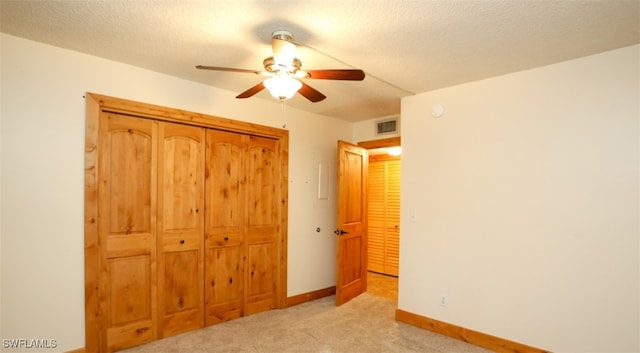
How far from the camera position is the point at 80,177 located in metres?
2.52

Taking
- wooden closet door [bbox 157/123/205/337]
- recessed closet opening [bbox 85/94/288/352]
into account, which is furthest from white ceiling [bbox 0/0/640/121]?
wooden closet door [bbox 157/123/205/337]

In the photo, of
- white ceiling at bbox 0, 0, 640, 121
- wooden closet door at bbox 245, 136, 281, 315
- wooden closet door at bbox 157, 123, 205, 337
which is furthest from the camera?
wooden closet door at bbox 245, 136, 281, 315

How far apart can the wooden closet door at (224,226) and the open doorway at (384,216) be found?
2.40 m

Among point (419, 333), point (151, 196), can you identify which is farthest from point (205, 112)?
point (419, 333)

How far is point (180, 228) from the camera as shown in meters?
3.07

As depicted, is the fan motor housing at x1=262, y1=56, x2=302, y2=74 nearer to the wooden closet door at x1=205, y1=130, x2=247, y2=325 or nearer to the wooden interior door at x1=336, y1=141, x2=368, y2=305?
the wooden closet door at x1=205, y1=130, x2=247, y2=325

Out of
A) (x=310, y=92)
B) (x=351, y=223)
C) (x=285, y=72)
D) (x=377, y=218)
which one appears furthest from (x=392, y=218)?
(x=285, y=72)

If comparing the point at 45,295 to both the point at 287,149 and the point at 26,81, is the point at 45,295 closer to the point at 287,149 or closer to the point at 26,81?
the point at 26,81

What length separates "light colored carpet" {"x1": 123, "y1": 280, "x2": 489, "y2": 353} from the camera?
9.15 feet

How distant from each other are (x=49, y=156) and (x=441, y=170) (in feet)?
11.3

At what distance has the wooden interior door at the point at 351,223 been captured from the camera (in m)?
3.96

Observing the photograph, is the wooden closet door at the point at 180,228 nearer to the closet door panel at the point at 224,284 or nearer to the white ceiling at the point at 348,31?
the closet door panel at the point at 224,284

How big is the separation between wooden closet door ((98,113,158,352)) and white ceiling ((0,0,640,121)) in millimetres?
646

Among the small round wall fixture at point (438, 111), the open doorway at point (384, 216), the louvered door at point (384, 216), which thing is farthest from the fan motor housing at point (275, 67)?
the louvered door at point (384, 216)
